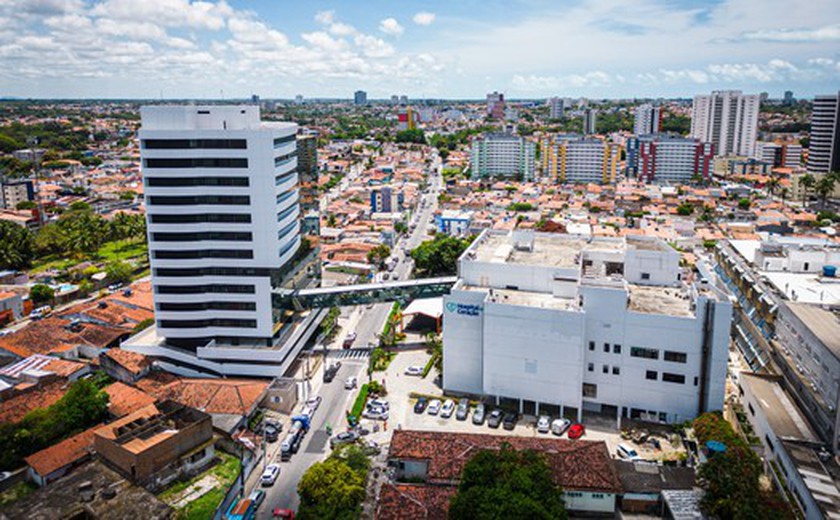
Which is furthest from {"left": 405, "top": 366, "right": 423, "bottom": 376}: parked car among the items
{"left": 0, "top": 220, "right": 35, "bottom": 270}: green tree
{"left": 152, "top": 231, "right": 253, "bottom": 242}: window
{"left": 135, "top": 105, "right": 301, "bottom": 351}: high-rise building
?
{"left": 0, "top": 220, "right": 35, "bottom": 270}: green tree

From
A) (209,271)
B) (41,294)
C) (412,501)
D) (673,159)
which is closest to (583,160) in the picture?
(673,159)

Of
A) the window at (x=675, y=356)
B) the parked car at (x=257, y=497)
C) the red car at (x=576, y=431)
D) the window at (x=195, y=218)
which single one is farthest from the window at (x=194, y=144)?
the window at (x=675, y=356)

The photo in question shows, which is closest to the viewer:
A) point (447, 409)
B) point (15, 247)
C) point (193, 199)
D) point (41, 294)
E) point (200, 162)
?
point (447, 409)

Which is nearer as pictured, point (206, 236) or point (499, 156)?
point (206, 236)

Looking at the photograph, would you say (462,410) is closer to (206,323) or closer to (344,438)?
(344,438)

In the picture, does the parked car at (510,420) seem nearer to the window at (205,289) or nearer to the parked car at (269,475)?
the parked car at (269,475)

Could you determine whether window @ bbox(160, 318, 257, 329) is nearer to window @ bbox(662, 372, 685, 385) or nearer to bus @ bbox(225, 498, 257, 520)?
bus @ bbox(225, 498, 257, 520)

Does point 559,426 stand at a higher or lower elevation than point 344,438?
higher

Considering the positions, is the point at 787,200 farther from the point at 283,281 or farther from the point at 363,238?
the point at 283,281

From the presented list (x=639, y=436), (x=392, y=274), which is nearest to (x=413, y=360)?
(x=639, y=436)
